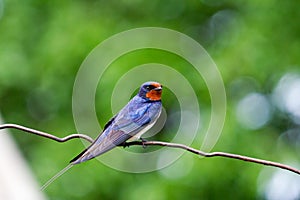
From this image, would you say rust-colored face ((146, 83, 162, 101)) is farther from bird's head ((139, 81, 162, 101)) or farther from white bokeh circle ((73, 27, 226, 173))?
white bokeh circle ((73, 27, 226, 173))

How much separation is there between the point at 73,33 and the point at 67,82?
293 mm

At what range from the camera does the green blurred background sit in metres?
3.84

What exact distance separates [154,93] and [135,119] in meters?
0.08

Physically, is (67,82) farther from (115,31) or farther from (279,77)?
(279,77)

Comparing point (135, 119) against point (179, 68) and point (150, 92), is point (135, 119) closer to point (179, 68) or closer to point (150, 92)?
point (150, 92)

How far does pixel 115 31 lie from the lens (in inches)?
169

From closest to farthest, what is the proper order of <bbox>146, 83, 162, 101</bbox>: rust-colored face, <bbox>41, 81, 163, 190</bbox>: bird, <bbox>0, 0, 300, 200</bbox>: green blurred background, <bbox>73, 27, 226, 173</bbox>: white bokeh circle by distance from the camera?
<bbox>41, 81, 163, 190</bbox>: bird < <bbox>146, 83, 162, 101</bbox>: rust-colored face < <bbox>73, 27, 226, 173</bbox>: white bokeh circle < <bbox>0, 0, 300, 200</bbox>: green blurred background

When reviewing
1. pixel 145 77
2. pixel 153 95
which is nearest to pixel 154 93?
pixel 153 95

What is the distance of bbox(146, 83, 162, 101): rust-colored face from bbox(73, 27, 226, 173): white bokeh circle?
69.2 inches

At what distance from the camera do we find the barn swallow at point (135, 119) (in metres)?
1.46

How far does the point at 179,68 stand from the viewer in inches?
156

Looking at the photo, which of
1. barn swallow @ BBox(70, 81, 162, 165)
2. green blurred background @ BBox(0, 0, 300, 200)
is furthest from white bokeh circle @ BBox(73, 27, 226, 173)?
barn swallow @ BBox(70, 81, 162, 165)

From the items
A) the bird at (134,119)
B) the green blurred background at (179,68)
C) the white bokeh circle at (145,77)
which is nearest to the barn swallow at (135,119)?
the bird at (134,119)

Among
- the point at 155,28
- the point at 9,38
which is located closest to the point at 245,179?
the point at 155,28
